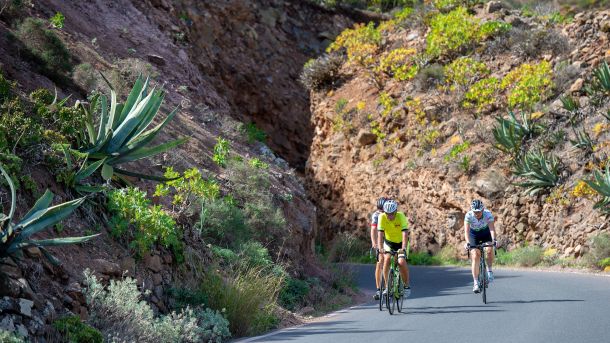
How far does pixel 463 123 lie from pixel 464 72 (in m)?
2.48

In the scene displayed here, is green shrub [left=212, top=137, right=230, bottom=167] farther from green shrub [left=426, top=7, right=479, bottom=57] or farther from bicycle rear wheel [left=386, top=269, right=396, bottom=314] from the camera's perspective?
green shrub [left=426, top=7, right=479, bottom=57]

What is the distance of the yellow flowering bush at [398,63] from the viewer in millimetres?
32688

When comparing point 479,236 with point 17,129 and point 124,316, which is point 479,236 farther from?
point 17,129

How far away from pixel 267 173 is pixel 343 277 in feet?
9.13

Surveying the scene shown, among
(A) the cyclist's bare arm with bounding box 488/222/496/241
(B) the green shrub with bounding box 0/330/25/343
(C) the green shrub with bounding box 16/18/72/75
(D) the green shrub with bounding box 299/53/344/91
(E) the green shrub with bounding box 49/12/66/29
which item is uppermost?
(D) the green shrub with bounding box 299/53/344/91

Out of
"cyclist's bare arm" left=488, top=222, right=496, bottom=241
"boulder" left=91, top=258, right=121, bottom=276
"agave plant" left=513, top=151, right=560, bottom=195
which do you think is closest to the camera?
"boulder" left=91, top=258, right=121, bottom=276

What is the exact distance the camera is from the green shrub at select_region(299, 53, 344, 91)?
1393 inches

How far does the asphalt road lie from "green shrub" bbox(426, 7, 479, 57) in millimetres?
17164

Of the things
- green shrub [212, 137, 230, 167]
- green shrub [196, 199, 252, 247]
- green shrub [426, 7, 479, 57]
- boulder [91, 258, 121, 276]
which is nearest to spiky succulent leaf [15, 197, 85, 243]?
boulder [91, 258, 121, 276]

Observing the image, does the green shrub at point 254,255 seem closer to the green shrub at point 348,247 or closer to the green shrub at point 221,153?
the green shrub at point 221,153

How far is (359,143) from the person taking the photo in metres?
32.4

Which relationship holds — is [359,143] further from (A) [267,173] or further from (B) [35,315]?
(B) [35,315]

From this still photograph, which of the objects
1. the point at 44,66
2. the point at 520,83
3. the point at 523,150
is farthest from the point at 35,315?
the point at 520,83

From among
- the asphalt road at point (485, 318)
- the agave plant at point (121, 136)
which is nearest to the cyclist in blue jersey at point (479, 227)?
the asphalt road at point (485, 318)
